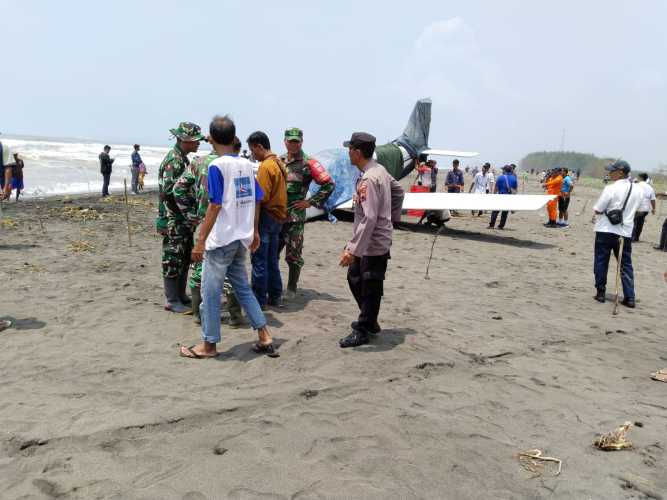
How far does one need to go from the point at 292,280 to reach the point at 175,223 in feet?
5.18

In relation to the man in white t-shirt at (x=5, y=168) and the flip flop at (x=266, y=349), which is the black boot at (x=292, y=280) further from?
the man in white t-shirt at (x=5, y=168)

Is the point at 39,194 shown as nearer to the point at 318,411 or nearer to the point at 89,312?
the point at 89,312

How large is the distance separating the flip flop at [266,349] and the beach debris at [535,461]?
6.85 feet

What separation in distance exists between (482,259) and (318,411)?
6817 millimetres

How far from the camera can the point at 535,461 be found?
9.50ft

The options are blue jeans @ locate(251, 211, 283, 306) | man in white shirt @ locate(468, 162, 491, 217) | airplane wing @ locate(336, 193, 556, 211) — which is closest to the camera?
blue jeans @ locate(251, 211, 283, 306)

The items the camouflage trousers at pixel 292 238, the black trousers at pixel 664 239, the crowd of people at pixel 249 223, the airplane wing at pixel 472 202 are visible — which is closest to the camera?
the crowd of people at pixel 249 223

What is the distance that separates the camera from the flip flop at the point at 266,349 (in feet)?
14.0

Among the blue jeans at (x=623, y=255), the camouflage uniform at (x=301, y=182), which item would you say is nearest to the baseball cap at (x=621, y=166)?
the blue jeans at (x=623, y=255)

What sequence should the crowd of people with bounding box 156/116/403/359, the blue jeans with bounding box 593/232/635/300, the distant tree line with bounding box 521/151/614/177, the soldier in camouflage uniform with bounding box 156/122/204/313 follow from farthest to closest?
the distant tree line with bounding box 521/151/614/177
the blue jeans with bounding box 593/232/635/300
the soldier in camouflage uniform with bounding box 156/122/204/313
the crowd of people with bounding box 156/116/403/359

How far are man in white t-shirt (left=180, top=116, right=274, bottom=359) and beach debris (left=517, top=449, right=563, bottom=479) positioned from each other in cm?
215

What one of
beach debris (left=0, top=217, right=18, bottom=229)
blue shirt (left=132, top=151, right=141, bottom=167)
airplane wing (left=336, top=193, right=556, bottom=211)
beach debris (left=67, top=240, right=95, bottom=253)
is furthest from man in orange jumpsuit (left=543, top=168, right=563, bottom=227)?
blue shirt (left=132, top=151, right=141, bottom=167)

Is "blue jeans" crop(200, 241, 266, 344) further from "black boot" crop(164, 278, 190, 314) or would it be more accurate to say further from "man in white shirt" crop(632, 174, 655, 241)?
"man in white shirt" crop(632, 174, 655, 241)

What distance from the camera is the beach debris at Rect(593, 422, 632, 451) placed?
3.04 meters
